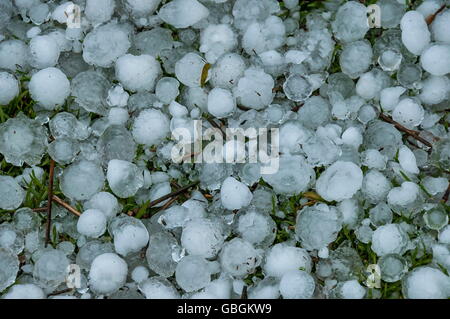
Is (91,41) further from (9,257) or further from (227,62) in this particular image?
(9,257)

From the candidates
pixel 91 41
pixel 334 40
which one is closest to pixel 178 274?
pixel 91 41

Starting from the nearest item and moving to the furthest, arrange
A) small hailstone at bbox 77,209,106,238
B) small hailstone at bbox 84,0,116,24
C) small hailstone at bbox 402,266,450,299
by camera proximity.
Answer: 1. small hailstone at bbox 402,266,450,299
2. small hailstone at bbox 77,209,106,238
3. small hailstone at bbox 84,0,116,24

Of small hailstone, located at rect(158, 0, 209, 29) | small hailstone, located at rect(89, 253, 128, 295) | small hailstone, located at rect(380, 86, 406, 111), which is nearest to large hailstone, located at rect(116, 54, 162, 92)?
small hailstone, located at rect(158, 0, 209, 29)

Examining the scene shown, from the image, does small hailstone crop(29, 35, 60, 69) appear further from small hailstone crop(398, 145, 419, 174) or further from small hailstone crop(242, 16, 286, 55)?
small hailstone crop(398, 145, 419, 174)

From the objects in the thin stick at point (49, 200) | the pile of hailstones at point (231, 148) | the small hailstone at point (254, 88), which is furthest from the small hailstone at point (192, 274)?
the small hailstone at point (254, 88)

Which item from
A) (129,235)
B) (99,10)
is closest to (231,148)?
(129,235)
